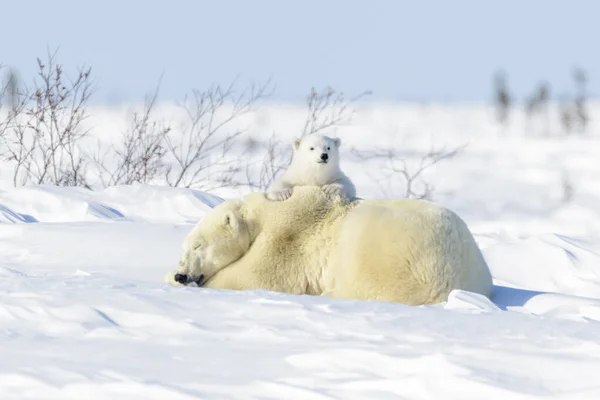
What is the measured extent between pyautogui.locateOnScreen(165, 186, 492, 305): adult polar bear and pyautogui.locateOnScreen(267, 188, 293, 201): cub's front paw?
4 cm

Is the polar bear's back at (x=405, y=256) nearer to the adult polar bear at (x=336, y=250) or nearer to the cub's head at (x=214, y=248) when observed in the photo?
the adult polar bear at (x=336, y=250)

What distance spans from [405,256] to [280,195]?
0.77 metres

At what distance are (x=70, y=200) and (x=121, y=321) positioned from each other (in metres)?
4.16

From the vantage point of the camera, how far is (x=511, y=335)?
331 cm

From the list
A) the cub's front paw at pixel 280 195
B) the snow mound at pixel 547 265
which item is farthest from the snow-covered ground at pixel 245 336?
the cub's front paw at pixel 280 195

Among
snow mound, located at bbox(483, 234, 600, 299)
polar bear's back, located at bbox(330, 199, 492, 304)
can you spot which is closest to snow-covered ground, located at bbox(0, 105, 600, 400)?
snow mound, located at bbox(483, 234, 600, 299)

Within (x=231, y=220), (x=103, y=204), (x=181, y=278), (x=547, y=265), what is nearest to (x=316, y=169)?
(x=231, y=220)

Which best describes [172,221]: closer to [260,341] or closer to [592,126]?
[260,341]

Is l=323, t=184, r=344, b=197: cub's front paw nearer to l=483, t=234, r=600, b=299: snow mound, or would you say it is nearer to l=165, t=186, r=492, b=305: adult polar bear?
l=165, t=186, r=492, b=305: adult polar bear

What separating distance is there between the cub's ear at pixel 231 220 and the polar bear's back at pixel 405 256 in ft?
1.63

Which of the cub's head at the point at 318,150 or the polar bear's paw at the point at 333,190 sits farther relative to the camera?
the cub's head at the point at 318,150

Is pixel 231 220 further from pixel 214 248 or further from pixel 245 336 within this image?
pixel 245 336

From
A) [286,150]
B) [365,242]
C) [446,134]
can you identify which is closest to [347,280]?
Answer: [365,242]

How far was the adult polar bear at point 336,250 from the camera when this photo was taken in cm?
430
